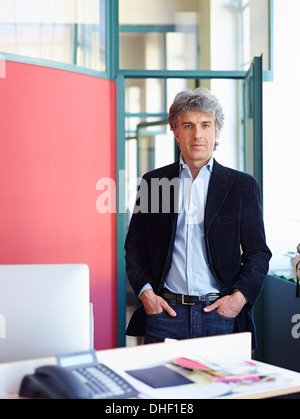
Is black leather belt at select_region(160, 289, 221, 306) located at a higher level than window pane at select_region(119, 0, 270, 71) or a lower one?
lower

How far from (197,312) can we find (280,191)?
1914mm

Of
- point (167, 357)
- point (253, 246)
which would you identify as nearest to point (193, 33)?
point (253, 246)

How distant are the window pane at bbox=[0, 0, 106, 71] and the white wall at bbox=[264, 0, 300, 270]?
4.48 feet

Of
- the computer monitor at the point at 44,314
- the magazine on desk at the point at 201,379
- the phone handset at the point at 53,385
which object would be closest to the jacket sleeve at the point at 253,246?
the magazine on desk at the point at 201,379

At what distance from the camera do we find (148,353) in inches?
75.3

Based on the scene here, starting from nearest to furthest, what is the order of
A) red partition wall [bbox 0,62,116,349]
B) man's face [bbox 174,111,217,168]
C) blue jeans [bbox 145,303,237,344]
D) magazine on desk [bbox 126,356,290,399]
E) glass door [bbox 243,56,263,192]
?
magazine on desk [bbox 126,356,290,399] → blue jeans [bbox 145,303,237,344] → man's face [bbox 174,111,217,168] → red partition wall [bbox 0,62,116,349] → glass door [bbox 243,56,263,192]

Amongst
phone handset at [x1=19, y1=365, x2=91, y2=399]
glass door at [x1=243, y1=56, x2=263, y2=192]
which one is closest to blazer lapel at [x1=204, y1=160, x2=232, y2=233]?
phone handset at [x1=19, y1=365, x2=91, y2=399]

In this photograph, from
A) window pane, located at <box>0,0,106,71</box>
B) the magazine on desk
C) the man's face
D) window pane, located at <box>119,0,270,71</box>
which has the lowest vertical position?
the magazine on desk

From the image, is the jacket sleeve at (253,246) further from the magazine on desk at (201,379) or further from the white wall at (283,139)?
the white wall at (283,139)

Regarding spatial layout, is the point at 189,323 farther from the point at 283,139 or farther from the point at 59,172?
the point at 283,139

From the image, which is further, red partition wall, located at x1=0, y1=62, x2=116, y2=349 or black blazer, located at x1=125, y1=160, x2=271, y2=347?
red partition wall, located at x1=0, y1=62, x2=116, y2=349

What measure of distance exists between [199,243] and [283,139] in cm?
190

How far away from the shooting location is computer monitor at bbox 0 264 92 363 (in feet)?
6.12

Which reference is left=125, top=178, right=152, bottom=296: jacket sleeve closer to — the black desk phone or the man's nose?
the man's nose
